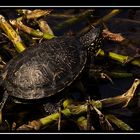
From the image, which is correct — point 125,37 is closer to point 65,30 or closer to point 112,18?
point 112,18

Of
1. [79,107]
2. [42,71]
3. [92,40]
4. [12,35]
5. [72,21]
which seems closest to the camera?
[79,107]

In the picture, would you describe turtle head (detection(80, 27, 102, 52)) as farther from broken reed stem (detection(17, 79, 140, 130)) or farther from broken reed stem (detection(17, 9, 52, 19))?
broken reed stem (detection(17, 79, 140, 130))

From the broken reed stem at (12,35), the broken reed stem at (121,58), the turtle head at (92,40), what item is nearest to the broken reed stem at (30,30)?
the broken reed stem at (12,35)

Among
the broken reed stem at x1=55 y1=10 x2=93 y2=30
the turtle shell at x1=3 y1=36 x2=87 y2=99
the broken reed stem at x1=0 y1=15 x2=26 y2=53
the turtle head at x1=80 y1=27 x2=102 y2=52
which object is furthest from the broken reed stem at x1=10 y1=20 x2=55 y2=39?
the broken reed stem at x1=55 y1=10 x2=93 y2=30

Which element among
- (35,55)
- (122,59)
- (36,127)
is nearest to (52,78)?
(35,55)

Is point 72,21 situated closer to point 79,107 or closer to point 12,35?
point 12,35

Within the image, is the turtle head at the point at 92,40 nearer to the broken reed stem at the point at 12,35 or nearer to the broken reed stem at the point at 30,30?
the broken reed stem at the point at 30,30

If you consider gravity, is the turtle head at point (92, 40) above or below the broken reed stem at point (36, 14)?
below

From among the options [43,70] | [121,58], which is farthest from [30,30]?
Answer: [121,58]
